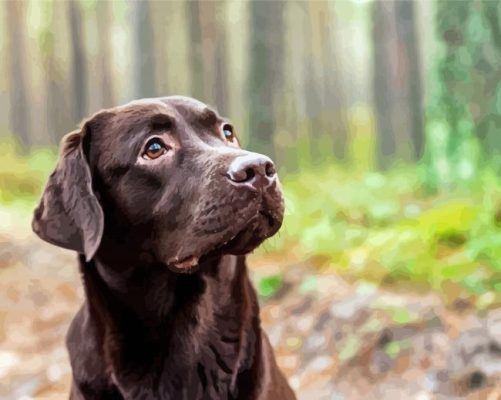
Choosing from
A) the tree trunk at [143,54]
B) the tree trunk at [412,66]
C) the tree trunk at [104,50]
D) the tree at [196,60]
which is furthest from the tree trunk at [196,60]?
the tree trunk at [104,50]

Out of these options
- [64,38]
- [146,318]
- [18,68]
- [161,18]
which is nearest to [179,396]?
[146,318]

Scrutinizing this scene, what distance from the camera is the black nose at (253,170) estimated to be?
3.00 meters

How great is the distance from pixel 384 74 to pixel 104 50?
37.1 feet

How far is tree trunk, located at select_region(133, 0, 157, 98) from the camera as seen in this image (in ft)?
41.4

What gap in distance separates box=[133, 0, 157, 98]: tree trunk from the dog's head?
29.8 feet

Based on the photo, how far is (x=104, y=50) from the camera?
2442cm

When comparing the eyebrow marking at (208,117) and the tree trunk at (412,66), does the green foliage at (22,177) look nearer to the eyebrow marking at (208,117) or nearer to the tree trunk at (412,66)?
the tree trunk at (412,66)

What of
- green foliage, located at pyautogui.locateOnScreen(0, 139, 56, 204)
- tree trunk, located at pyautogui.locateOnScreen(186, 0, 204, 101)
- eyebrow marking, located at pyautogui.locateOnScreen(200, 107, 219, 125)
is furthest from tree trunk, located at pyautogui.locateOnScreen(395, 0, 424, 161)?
eyebrow marking, located at pyautogui.locateOnScreen(200, 107, 219, 125)

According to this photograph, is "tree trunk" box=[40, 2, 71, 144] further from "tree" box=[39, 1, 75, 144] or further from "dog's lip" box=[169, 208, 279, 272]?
"dog's lip" box=[169, 208, 279, 272]

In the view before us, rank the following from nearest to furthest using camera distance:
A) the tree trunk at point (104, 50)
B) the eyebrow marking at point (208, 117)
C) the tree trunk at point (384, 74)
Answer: the eyebrow marking at point (208, 117) → the tree trunk at point (384, 74) → the tree trunk at point (104, 50)

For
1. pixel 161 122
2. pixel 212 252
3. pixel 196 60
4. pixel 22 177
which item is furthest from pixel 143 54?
pixel 212 252

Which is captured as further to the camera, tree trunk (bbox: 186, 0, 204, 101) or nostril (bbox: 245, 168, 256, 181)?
tree trunk (bbox: 186, 0, 204, 101)

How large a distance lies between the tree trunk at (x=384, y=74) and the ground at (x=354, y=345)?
20.1ft

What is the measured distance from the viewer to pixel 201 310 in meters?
3.60
